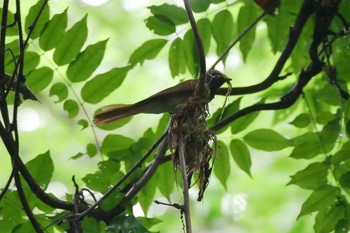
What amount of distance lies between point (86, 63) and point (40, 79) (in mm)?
142

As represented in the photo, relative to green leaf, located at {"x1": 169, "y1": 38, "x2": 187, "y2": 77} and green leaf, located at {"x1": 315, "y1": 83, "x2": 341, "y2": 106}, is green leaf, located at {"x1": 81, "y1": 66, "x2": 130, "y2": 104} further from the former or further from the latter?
green leaf, located at {"x1": 315, "y1": 83, "x2": 341, "y2": 106}

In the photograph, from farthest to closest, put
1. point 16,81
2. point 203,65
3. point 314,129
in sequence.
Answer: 1. point 314,129
2. point 16,81
3. point 203,65

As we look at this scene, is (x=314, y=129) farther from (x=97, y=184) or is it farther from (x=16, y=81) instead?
(x=16, y=81)

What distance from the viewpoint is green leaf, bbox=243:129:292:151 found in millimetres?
1781

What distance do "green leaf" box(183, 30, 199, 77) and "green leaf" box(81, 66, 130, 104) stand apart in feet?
0.77

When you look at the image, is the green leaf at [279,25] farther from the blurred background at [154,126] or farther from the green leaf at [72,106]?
the blurred background at [154,126]

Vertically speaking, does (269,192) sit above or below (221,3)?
below

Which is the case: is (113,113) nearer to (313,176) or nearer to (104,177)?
(104,177)

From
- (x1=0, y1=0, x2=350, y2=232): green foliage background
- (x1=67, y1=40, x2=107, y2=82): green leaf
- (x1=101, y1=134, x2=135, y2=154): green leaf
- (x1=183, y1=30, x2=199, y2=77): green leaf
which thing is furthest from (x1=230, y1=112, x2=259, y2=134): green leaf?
(x1=67, y1=40, x2=107, y2=82): green leaf

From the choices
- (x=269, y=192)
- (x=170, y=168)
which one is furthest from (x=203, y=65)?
(x=269, y=192)

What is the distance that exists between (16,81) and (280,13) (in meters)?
0.89

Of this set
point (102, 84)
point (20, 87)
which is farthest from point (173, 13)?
point (20, 87)

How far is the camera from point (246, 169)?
1804mm

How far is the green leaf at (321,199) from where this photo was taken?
1.69 meters
